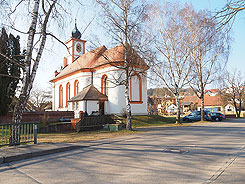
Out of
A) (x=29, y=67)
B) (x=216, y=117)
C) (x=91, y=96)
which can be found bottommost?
(x=216, y=117)

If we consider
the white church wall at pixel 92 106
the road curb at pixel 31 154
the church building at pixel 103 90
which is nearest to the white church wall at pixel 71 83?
the church building at pixel 103 90

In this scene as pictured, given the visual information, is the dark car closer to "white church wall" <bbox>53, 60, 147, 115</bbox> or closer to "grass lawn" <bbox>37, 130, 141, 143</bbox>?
"white church wall" <bbox>53, 60, 147, 115</bbox>

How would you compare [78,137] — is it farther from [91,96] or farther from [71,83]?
[71,83]

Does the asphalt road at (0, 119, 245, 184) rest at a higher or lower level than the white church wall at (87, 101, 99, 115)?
lower

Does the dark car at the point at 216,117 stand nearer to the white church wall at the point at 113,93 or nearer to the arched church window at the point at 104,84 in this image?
the white church wall at the point at 113,93

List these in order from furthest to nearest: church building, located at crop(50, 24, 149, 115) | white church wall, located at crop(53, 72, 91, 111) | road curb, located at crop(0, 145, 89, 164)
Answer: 1. white church wall, located at crop(53, 72, 91, 111)
2. church building, located at crop(50, 24, 149, 115)
3. road curb, located at crop(0, 145, 89, 164)

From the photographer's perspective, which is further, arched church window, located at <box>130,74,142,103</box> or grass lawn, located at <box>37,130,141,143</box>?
arched church window, located at <box>130,74,142,103</box>

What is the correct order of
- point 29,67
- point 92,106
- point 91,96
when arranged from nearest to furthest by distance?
point 29,67 < point 92,106 < point 91,96

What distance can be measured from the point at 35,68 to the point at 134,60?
8.58m

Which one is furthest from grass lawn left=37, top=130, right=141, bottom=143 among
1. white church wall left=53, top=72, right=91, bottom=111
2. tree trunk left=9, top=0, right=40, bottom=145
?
white church wall left=53, top=72, right=91, bottom=111

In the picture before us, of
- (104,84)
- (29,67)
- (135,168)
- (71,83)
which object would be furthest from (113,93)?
(135,168)

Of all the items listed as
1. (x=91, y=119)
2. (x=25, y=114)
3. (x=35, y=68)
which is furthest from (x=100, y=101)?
(x=35, y=68)

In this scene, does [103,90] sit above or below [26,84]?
above

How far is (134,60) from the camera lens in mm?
17438
